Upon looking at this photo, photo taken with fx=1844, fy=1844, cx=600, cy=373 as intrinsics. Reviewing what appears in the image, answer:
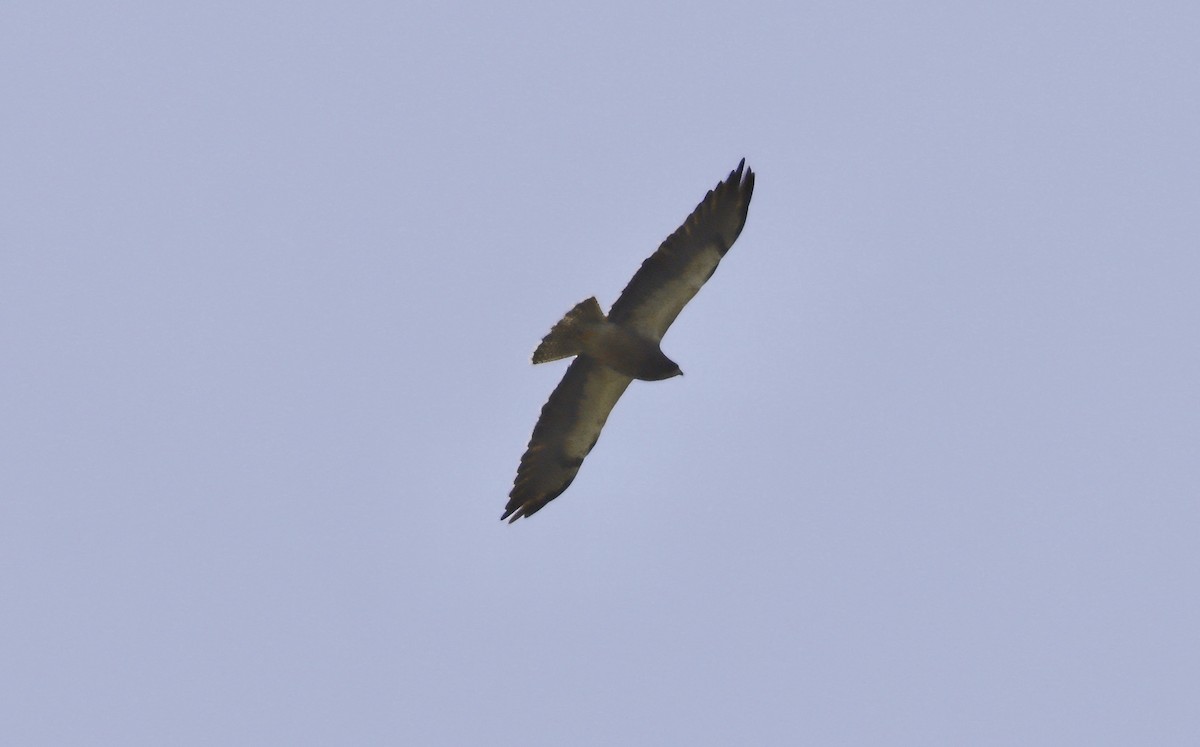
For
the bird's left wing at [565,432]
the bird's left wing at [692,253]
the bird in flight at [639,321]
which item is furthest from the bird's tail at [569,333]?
the bird's left wing at [565,432]

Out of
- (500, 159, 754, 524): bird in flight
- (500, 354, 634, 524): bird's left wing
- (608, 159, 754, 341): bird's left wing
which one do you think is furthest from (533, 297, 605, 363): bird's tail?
(500, 354, 634, 524): bird's left wing

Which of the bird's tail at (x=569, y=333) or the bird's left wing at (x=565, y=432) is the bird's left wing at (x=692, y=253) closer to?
the bird's tail at (x=569, y=333)

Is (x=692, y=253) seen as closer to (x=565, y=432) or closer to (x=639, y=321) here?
(x=639, y=321)

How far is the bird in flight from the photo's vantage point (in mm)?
19125

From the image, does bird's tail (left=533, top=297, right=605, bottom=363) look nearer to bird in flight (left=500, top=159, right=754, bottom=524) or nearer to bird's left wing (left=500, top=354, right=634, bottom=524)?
bird in flight (left=500, top=159, right=754, bottom=524)

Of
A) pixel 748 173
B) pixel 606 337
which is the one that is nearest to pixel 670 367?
pixel 606 337

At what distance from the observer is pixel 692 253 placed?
19172mm

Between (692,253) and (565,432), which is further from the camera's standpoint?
(565,432)

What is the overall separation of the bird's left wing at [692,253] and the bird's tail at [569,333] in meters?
0.27

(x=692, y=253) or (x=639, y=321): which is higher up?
(x=692, y=253)

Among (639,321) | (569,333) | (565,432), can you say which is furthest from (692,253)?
(565,432)

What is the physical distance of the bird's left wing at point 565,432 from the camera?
2016 centimetres

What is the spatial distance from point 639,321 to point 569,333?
79 cm

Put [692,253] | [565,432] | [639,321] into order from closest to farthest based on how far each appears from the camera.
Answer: [692,253] < [639,321] < [565,432]
